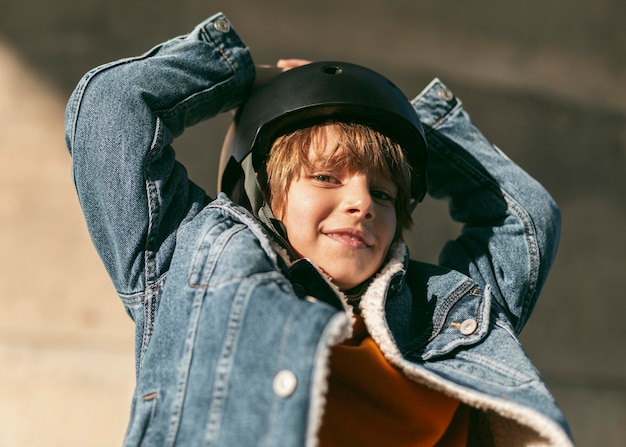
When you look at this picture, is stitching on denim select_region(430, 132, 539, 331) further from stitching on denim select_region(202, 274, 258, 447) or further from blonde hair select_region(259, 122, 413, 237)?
stitching on denim select_region(202, 274, 258, 447)

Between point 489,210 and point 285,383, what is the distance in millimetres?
783

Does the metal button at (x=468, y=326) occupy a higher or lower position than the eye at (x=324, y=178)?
lower

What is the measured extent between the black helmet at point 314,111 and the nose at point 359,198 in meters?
0.13

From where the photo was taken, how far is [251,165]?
58.7 inches

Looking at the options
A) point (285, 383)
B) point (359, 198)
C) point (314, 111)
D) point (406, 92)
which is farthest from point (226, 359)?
point (406, 92)

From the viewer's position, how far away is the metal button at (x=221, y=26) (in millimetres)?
→ 1574

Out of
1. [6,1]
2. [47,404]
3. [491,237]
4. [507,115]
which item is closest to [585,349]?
[507,115]

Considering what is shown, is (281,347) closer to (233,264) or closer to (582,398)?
(233,264)

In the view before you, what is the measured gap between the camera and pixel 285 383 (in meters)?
1.03

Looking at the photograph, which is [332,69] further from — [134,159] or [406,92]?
[406,92]

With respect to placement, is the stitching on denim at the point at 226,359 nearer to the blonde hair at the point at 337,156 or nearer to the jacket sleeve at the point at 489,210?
the blonde hair at the point at 337,156

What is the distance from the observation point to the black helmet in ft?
4.64

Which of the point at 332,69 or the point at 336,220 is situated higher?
the point at 332,69

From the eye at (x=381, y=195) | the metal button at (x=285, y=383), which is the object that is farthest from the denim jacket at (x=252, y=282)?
the eye at (x=381, y=195)
